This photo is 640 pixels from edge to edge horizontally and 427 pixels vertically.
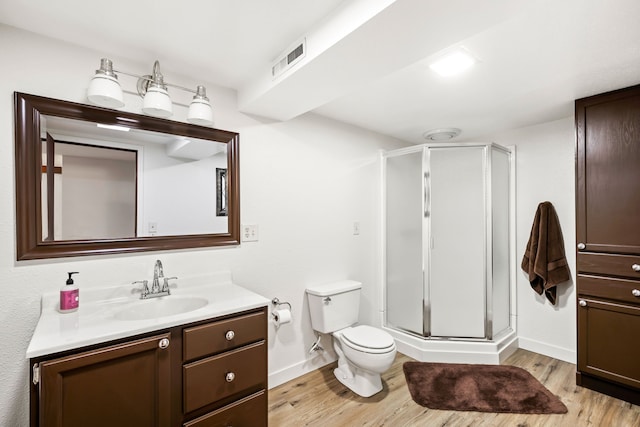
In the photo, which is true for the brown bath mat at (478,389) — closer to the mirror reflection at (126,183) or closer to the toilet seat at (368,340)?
the toilet seat at (368,340)

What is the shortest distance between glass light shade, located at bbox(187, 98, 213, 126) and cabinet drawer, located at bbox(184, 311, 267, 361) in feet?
3.67

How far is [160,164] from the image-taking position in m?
1.81

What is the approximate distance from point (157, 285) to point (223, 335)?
0.56 meters

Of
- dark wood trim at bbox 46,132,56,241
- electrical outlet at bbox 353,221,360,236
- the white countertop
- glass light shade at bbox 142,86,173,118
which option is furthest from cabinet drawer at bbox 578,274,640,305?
dark wood trim at bbox 46,132,56,241

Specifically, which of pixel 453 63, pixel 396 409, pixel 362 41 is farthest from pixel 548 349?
pixel 362 41

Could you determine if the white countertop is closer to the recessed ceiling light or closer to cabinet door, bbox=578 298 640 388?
the recessed ceiling light

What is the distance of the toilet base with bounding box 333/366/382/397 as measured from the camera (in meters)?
2.15

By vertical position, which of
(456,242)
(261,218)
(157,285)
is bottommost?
(157,285)

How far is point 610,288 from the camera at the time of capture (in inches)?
83.0

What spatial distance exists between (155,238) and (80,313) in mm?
506

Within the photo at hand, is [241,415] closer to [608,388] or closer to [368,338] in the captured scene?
[368,338]

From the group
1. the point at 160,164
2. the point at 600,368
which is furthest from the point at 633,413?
the point at 160,164

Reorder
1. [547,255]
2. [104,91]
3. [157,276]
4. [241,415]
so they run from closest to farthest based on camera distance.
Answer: [104,91], [241,415], [157,276], [547,255]

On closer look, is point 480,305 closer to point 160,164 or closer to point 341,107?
point 341,107
